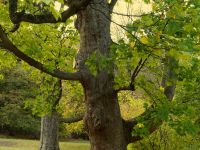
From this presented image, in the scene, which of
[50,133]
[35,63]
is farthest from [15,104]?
[35,63]

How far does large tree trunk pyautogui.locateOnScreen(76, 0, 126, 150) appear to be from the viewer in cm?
924

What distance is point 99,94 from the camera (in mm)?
9297

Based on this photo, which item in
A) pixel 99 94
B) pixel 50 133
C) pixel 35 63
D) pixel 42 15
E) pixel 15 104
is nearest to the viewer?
pixel 42 15

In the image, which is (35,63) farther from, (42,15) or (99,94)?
(42,15)

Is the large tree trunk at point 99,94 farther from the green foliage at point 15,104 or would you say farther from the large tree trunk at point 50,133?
the green foliage at point 15,104

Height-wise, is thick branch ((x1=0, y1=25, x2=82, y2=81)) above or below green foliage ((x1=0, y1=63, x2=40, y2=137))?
above

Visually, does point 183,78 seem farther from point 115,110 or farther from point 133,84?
point 115,110

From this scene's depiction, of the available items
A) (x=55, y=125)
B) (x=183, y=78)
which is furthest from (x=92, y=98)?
(x=55, y=125)

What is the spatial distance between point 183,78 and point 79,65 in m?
2.50

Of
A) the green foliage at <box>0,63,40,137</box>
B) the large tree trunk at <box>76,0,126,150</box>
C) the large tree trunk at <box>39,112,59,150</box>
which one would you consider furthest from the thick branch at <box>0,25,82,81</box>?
the green foliage at <box>0,63,40,137</box>

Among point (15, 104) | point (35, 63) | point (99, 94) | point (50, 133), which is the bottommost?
point (15, 104)

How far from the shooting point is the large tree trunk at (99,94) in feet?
30.3

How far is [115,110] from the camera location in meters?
9.54

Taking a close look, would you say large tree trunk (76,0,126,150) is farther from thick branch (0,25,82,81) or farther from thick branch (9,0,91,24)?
thick branch (9,0,91,24)
